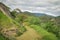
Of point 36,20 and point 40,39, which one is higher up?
point 36,20

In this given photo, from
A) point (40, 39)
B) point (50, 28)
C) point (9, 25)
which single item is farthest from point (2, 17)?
point (50, 28)

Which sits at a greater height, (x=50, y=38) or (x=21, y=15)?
(x=21, y=15)

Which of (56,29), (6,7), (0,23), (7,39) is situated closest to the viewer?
(7,39)

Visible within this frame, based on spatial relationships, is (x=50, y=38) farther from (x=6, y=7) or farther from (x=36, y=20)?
(x=36, y=20)

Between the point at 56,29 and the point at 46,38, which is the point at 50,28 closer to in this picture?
the point at 56,29

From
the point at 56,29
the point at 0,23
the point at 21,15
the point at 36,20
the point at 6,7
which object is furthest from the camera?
the point at 21,15

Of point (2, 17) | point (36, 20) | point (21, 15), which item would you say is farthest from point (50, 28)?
point (21, 15)

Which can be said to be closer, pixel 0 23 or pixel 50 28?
pixel 0 23

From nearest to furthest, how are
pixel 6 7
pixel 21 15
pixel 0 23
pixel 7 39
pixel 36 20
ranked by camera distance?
pixel 7 39 < pixel 0 23 < pixel 6 7 < pixel 36 20 < pixel 21 15

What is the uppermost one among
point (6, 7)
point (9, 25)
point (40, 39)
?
point (6, 7)
